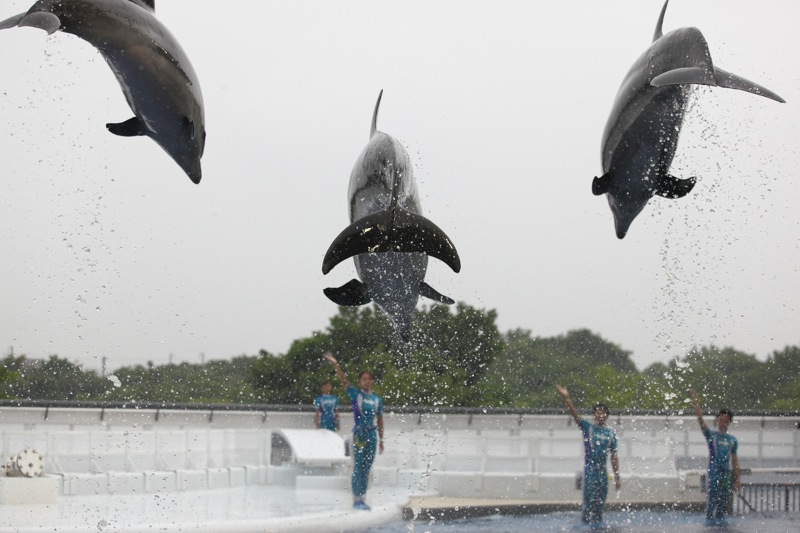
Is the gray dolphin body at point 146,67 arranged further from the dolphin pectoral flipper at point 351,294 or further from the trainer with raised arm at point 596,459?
the trainer with raised arm at point 596,459

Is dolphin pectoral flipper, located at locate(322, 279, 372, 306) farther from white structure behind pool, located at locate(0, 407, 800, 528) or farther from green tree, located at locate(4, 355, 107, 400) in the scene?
green tree, located at locate(4, 355, 107, 400)

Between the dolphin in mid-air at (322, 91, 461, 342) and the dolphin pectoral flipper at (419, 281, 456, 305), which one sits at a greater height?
the dolphin in mid-air at (322, 91, 461, 342)

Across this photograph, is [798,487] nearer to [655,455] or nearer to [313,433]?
[655,455]

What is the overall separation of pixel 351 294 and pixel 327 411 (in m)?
7.07

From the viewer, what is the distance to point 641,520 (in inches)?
471

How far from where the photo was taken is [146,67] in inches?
280

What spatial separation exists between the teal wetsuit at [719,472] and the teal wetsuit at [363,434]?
3.33m

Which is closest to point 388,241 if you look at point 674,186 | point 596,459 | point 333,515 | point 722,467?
point 674,186

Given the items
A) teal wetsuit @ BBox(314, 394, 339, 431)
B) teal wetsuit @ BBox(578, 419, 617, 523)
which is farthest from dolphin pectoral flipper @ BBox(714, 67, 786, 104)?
teal wetsuit @ BBox(314, 394, 339, 431)

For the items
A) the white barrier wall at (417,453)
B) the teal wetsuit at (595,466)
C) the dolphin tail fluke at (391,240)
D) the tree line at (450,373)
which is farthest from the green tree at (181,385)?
the dolphin tail fluke at (391,240)

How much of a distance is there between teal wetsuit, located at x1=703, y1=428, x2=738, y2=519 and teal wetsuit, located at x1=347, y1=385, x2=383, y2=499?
3.33m

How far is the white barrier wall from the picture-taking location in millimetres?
13102

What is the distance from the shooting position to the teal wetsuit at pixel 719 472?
37.1 ft

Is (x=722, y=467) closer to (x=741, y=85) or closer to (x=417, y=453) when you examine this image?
(x=417, y=453)
